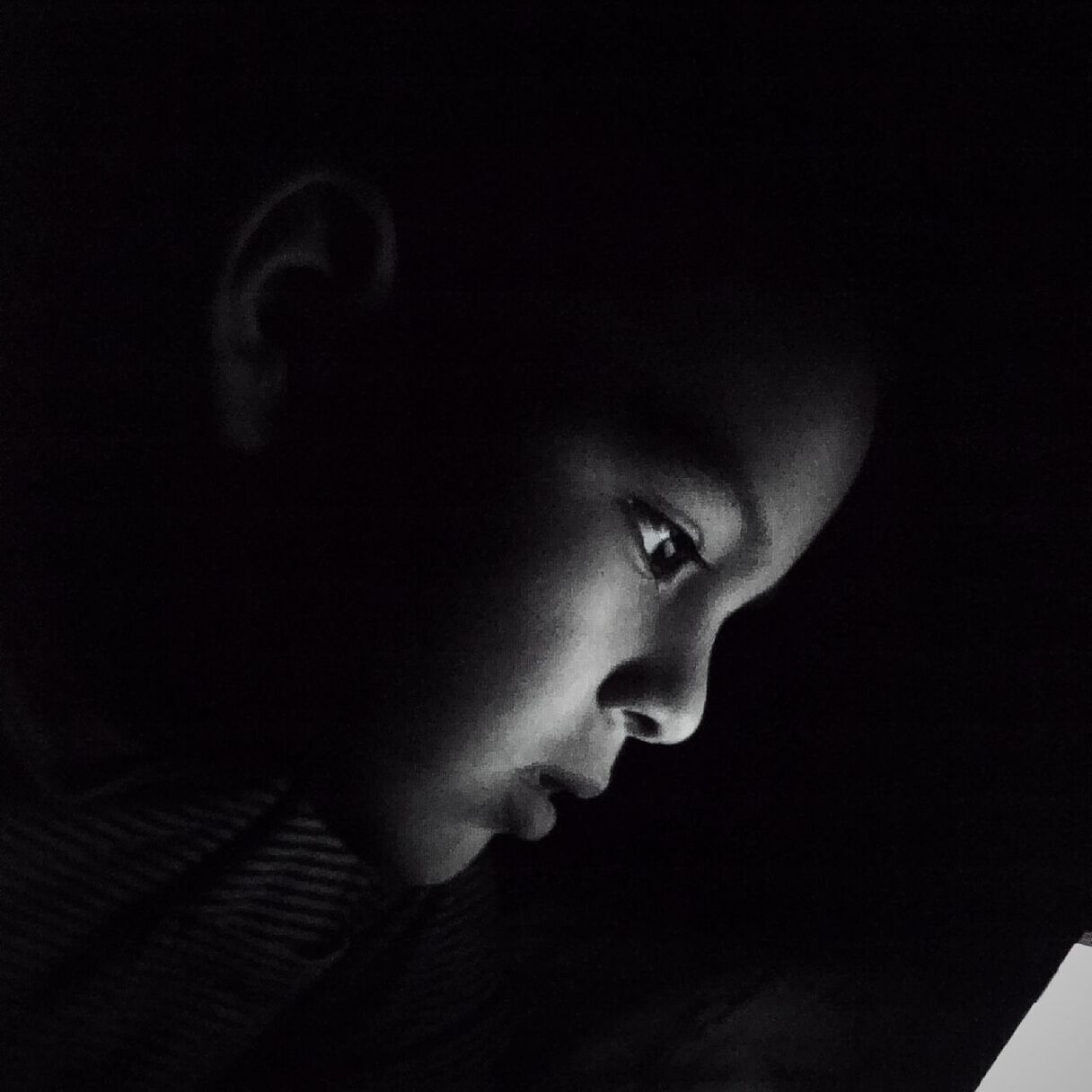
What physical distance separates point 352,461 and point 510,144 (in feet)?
0.48

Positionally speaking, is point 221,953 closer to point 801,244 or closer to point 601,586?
point 601,586

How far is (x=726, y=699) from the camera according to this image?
0.66 m

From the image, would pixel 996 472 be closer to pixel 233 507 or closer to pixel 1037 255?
pixel 1037 255

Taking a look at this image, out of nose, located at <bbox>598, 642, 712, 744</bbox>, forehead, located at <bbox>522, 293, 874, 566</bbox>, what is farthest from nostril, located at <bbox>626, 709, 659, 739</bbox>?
forehead, located at <bbox>522, 293, 874, 566</bbox>

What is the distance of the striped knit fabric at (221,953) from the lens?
50 cm

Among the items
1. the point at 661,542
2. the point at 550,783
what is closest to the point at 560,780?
the point at 550,783

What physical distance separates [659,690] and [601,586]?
2.4 inches

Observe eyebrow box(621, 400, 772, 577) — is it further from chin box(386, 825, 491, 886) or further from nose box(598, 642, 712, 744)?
chin box(386, 825, 491, 886)

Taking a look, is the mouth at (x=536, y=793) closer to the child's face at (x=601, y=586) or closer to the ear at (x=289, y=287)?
the child's face at (x=601, y=586)

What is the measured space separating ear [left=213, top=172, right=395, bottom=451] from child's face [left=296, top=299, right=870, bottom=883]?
99 millimetres

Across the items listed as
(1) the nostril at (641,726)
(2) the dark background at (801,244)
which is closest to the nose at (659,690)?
(1) the nostril at (641,726)

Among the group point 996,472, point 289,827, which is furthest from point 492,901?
point 996,472

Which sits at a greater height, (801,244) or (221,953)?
(801,244)

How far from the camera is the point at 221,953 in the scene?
0.56 metres
